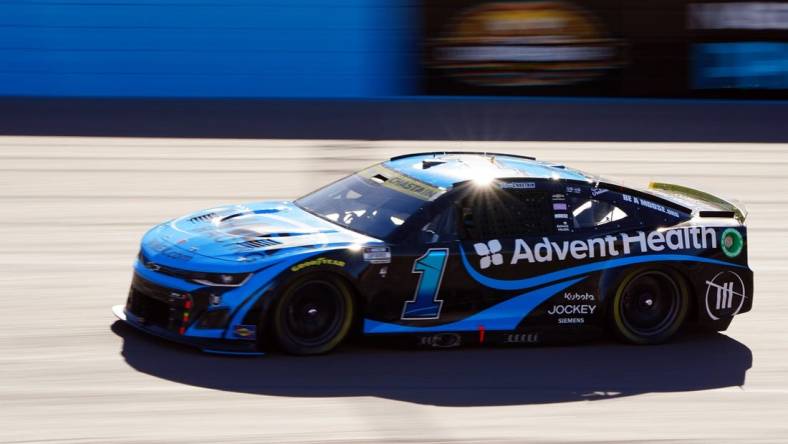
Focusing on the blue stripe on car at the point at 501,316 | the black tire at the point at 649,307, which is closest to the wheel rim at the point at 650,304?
the black tire at the point at 649,307

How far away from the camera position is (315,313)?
24.2 feet

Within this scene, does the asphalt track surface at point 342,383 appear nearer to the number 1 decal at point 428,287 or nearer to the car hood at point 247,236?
the number 1 decal at point 428,287

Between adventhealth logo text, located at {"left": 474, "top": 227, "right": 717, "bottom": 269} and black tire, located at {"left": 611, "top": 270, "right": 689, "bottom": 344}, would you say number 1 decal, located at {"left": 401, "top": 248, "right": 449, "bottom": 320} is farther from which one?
black tire, located at {"left": 611, "top": 270, "right": 689, "bottom": 344}

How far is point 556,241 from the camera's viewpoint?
8.02m

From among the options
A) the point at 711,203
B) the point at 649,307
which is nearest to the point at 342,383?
the point at 649,307

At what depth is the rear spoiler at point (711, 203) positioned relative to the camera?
866 centimetres

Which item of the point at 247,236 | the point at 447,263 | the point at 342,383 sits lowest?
the point at 342,383

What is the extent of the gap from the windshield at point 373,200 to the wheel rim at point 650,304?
151 centimetres

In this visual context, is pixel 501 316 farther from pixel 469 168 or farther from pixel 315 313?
pixel 315 313

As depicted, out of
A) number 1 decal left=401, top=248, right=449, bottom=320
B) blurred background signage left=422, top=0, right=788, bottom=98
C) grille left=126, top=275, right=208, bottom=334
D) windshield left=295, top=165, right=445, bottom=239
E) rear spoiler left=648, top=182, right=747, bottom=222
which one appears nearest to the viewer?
grille left=126, top=275, right=208, bottom=334

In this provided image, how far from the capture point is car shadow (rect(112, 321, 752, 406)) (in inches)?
270

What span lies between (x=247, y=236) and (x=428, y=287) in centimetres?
115

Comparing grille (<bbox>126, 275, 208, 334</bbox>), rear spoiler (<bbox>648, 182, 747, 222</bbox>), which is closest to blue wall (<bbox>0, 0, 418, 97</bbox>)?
rear spoiler (<bbox>648, 182, 747, 222</bbox>)

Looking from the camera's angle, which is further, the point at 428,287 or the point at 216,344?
the point at 428,287
